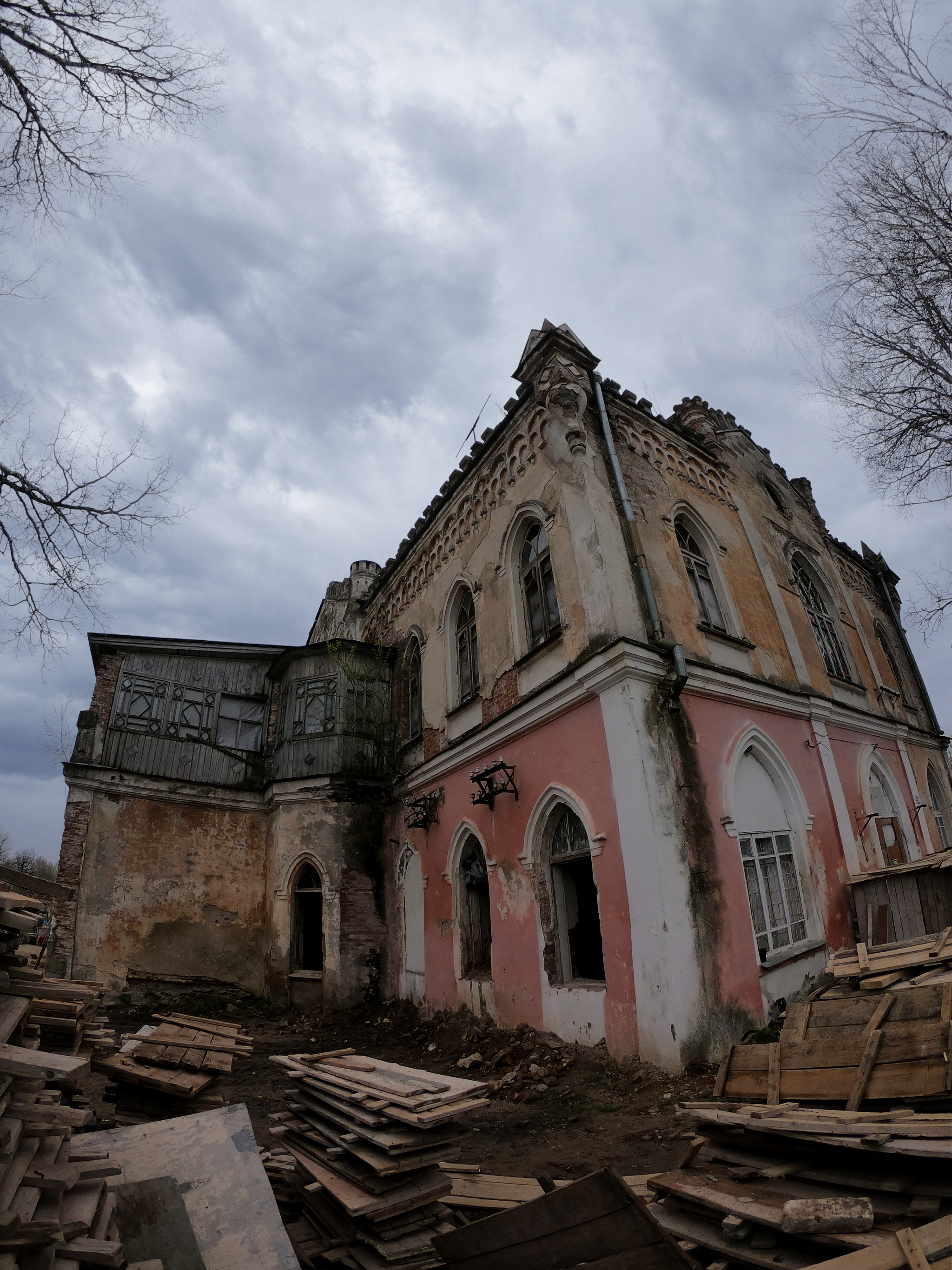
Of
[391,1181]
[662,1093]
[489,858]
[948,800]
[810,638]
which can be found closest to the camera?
[391,1181]

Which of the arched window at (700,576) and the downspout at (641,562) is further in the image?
the arched window at (700,576)

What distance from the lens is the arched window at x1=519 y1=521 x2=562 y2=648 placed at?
31.3 feet

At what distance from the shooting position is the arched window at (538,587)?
9.55 m

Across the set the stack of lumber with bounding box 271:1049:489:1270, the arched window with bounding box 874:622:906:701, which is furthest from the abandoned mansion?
the stack of lumber with bounding box 271:1049:489:1270

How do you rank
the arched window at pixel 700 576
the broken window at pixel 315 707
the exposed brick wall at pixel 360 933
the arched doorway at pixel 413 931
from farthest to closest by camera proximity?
the broken window at pixel 315 707 → the exposed brick wall at pixel 360 933 → the arched doorway at pixel 413 931 → the arched window at pixel 700 576

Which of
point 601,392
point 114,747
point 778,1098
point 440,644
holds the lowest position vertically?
point 778,1098

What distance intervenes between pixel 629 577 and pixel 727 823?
3244 millimetres

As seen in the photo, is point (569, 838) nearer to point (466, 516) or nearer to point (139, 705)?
point (466, 516)

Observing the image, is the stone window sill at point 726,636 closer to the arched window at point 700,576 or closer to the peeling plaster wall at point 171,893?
the arched window at point 700,576

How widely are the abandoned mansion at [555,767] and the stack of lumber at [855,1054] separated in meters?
2.09

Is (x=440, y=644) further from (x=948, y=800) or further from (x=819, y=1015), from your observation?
(x=948, y=800)

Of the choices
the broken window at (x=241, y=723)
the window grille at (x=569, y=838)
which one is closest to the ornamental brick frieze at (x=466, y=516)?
the broken window at (x=241, y=723)

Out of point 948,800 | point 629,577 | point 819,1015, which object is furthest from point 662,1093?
Answer: point 948,800

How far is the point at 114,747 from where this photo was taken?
43.4 feet
